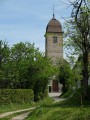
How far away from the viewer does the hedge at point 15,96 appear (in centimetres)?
3947

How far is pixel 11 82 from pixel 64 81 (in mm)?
30843

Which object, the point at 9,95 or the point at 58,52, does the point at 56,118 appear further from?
the point at 58,52

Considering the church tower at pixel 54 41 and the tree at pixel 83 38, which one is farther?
the church tower at pixel 54 41

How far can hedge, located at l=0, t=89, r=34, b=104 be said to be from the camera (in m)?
39.5

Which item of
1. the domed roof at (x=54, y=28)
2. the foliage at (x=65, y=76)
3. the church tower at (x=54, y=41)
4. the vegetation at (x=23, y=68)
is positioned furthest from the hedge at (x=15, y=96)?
the domed roof at (x=54, y=28)

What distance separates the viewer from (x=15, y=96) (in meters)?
40.2

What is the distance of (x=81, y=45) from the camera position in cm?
3325

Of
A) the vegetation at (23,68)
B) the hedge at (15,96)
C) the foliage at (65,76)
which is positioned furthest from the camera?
the foliage at (65,76)

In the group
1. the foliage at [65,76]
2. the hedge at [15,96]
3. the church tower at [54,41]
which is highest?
the church tower at [54,41]

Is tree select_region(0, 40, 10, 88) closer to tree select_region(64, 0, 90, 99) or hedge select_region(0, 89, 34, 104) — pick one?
hedge select_region(0, 89, 34, 104)

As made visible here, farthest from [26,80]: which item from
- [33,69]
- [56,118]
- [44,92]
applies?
[56,118]

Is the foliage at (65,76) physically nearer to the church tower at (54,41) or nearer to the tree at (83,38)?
the church tower at (54,41)

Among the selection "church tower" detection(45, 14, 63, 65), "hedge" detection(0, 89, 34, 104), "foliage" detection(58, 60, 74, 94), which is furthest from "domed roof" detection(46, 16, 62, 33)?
"hedge" detection(0, 89, 34, 104)

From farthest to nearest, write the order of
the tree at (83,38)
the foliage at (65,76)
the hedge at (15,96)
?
the foliage at (65,76) < the hedge at (15,96) < the tree at (83,38)
